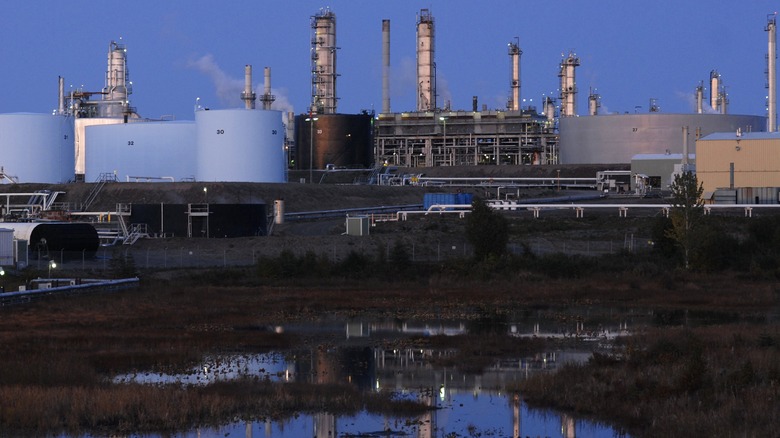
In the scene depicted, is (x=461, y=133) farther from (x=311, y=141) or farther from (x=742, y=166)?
(x=742, y=166)

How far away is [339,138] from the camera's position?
9256cm

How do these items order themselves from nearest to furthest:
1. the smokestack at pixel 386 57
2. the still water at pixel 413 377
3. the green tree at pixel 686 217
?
the still water at pixel 413 377 → the green tree at pixel 686 217 → the smokestack at pixel 386 57

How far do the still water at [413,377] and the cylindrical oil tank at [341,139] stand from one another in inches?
2496

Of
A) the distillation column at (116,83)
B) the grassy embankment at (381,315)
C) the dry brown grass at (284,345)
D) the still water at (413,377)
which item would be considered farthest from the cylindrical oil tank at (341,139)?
the still water at (413,377)

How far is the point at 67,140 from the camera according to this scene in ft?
254

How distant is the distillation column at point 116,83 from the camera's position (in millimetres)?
91188

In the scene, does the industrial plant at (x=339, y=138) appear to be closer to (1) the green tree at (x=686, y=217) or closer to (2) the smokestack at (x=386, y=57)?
(2) the smokestack at (x=386, y=57)

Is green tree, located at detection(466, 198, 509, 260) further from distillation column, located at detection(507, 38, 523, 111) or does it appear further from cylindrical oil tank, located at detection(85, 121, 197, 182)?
distillation column, located at detection(507, 38, 523, 111)

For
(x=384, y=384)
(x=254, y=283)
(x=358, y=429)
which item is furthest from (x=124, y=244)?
(x=358, y=429)

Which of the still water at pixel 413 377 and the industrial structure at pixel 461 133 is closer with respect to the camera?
the still water at pixel 413 377

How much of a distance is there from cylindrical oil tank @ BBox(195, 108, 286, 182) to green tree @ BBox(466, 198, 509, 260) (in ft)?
97.6

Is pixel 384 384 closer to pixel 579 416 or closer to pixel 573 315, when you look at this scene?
pixel 579 416

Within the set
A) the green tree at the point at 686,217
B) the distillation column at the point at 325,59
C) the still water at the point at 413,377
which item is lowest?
the still water at the point at 413,377

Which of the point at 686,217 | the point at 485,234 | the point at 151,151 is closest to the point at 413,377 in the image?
the point at 485,234
